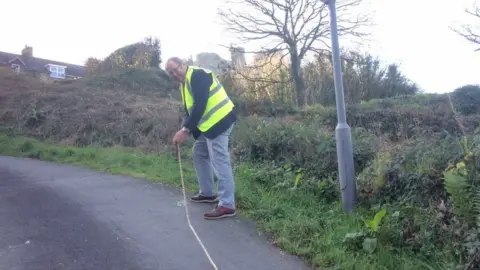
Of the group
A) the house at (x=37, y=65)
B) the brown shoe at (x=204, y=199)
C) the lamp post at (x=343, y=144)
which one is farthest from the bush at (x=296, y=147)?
the house at (x=37, y=65)

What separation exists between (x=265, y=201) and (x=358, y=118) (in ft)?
36.0

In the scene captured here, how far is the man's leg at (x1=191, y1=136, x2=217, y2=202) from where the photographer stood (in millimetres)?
5633

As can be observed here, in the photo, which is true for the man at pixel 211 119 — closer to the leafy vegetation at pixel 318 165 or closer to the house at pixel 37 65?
the leafy vegetation at pixel 318 165

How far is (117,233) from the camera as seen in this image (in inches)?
175

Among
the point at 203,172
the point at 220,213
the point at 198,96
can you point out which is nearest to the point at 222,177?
the point at 220,213

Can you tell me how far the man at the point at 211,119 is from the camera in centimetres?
504

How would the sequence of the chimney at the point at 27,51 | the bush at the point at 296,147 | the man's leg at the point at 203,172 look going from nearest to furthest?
the man's leg at the point at 203,172 < the bush at the point at 296,147 < the chimney at the point at 27,51

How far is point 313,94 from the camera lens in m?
23.1

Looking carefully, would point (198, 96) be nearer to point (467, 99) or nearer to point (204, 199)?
point (204, 199)

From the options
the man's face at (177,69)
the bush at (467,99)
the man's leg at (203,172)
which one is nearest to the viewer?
the man's face at (177,69)

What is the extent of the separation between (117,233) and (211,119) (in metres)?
1.62

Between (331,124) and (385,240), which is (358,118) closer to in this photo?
(331,124)

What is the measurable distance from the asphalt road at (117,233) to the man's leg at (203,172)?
0.65 ft

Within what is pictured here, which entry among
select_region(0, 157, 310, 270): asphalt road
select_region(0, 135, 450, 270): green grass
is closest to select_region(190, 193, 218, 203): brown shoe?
select_region(0, 157, 310, 270): asphalt road
